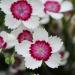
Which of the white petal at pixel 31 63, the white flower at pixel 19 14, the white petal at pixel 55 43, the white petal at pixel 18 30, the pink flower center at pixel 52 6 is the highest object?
the white flower at pixel 19 14

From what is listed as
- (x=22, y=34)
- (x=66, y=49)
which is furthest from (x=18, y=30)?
(x=66, y=49)

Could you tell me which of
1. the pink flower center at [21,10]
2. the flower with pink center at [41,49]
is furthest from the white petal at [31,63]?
the pink flower center at [21,10]

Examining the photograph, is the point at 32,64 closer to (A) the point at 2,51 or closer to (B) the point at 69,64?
(A) the point at 2,51

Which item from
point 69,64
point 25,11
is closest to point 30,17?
point 25,11

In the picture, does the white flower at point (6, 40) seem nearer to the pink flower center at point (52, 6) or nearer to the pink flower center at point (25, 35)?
the pink flower center at point (25, 35)

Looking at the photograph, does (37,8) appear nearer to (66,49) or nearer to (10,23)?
(10,23)

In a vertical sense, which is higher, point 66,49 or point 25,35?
point 25,35

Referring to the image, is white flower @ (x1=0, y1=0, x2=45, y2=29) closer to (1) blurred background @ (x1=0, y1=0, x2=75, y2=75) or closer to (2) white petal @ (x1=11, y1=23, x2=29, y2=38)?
(2) white petal @ (x1=11, y1=23, x2=29, y2=38)

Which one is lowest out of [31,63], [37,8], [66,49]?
[66,49]

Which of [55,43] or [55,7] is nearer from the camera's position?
[55,43]
